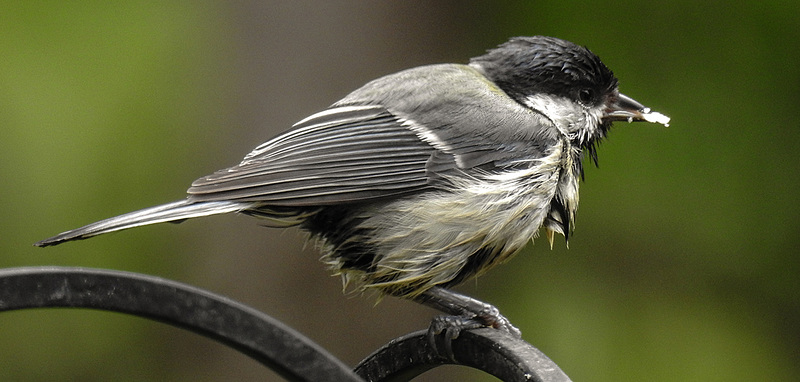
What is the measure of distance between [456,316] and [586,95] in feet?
2.65

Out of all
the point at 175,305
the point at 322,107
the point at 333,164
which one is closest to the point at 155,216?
the point at 333,164

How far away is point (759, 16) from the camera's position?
3.40m

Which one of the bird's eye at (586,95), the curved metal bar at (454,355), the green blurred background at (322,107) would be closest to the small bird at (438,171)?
the bird's eye at (586,95)

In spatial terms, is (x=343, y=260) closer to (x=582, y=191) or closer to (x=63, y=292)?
(x=63, y=292)

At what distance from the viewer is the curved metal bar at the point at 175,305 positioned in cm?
114

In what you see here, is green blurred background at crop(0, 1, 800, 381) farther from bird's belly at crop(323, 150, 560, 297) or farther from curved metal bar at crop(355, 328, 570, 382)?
curved metal bar at crop(355, 328, 570, 382)

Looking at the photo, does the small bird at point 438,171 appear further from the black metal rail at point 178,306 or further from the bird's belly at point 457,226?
the black metal rail at point 178,306

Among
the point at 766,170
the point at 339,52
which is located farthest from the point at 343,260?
the point at 766,170

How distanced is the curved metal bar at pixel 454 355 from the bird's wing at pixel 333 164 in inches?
18.0

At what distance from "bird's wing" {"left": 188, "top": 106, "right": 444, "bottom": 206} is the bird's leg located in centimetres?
31

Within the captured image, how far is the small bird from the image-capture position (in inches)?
86.1

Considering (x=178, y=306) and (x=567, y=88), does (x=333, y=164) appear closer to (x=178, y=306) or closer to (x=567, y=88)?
(x=567, y=88)

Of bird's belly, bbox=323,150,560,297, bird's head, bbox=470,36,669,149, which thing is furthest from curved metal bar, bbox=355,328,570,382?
bird's head, bbox=470,36,669,149

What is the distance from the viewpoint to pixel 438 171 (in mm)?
2309
